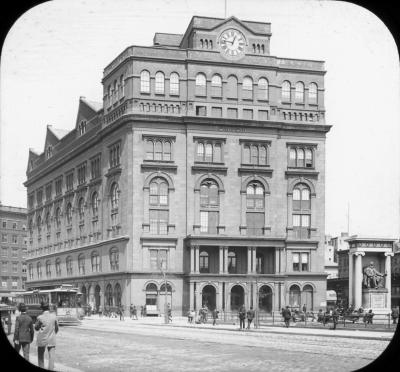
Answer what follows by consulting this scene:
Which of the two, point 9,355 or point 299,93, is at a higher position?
point 299,93

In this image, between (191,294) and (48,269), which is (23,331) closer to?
(191,294)

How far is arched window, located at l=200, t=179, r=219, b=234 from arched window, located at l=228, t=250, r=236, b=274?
99.3 inches

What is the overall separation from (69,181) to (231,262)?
26577mm

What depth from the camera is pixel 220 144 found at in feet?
219

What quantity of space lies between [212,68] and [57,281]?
1331 inches

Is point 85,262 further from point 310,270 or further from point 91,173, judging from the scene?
point 310,270

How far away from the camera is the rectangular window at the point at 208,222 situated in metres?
66.2

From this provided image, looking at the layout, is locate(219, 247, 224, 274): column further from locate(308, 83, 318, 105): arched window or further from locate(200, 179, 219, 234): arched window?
locate(308, 83, 318, 105): arched window

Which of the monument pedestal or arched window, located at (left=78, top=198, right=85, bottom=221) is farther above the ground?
arched window, located at (left=78, top=198, right=85, bottom=221)

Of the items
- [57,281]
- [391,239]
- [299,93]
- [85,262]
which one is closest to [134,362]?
[391,239]

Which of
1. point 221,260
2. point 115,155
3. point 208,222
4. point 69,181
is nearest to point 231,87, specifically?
point 208,222

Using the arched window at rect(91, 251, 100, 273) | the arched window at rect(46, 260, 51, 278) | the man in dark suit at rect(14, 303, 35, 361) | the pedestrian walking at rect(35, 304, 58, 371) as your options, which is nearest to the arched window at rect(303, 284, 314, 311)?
the arched window at rect(91, 251, 100, 273)

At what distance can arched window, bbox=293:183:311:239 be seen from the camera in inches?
2712

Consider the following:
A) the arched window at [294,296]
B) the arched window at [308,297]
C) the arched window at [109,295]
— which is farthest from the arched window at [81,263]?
the arched window at [308,297]
